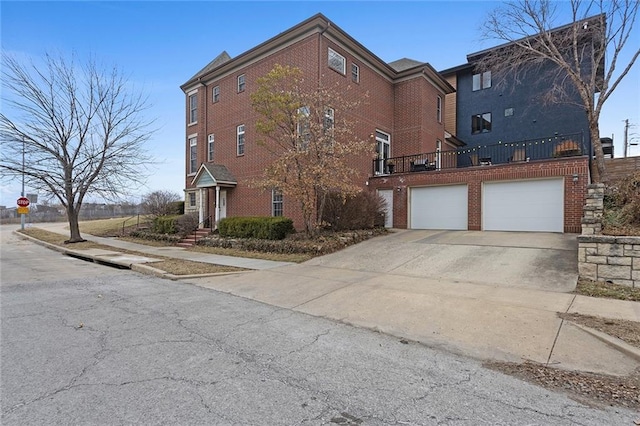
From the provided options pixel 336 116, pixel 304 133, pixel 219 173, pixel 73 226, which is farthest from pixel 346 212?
pixel 73 226

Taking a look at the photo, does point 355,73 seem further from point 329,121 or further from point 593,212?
point 593,212

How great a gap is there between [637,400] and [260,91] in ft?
40.9

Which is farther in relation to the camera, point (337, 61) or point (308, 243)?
point (337, 61)

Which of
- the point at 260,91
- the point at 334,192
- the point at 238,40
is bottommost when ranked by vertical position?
the point at 334,192

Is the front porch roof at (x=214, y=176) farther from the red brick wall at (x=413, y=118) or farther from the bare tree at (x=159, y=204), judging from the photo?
the red brick wall at (x=413, y=118)

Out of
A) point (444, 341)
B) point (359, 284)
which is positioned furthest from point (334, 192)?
point (444, 341)

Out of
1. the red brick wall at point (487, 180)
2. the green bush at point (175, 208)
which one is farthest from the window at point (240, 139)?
the red brick wall at point (487, 180)

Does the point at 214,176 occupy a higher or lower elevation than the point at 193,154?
lower

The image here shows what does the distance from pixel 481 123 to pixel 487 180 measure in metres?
13.1

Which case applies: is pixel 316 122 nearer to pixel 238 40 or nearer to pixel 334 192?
pixel 334 192

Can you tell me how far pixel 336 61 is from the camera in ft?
51.9

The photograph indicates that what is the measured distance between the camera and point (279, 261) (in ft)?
35.2

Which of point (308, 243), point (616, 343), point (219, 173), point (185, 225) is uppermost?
point (219, 173)

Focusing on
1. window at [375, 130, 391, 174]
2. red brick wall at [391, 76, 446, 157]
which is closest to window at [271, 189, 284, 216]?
window at [375, 130, 391, 174]
